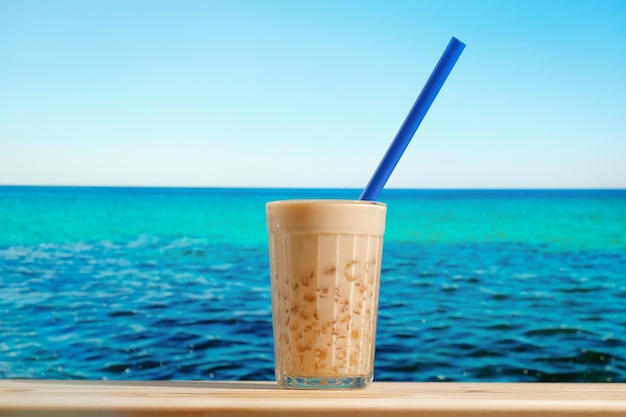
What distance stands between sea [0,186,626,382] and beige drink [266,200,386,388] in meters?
3.73

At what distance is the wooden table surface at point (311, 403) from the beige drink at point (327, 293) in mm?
73

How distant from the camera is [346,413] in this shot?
1.80 ft

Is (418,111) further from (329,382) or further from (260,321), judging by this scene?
(260,321)

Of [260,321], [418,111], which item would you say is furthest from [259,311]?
[418,111]

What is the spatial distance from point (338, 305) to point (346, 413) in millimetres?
142

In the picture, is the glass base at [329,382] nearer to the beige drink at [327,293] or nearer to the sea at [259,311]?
the beige drink at [327,293]

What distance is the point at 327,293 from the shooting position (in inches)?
26.5

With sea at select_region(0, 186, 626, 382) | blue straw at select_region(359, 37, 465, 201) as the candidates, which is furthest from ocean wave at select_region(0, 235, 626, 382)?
blue straw at select_region(359, 37, 465, 201)

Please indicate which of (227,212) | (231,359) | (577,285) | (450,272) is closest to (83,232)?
(227,212)

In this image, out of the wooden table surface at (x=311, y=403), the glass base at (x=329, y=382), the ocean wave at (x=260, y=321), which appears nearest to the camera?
the wooden table surface at (x=311, y=403)

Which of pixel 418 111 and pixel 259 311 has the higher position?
pixel 418 111

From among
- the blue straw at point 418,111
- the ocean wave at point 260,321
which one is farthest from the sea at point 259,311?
the blue straw at point 418,111

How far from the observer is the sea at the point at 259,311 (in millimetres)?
4863

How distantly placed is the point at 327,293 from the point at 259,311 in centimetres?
586
